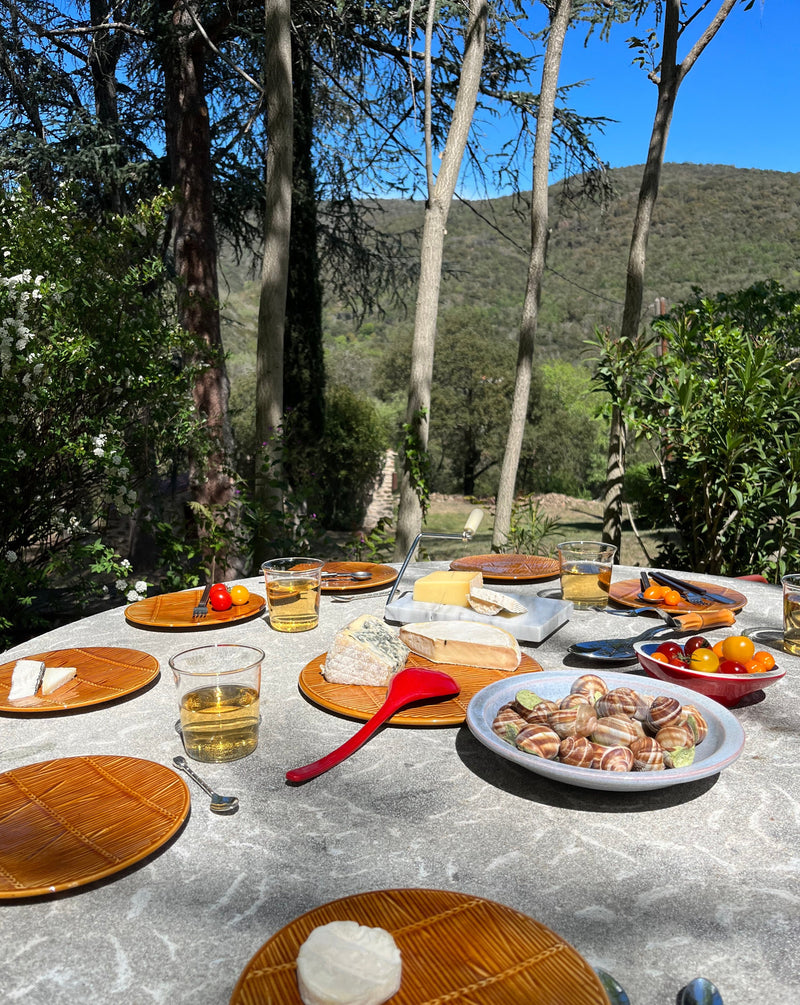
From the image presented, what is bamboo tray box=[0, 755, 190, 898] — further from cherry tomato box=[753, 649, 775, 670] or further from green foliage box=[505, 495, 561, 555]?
green foliage box=[505, 495, 561, 555]

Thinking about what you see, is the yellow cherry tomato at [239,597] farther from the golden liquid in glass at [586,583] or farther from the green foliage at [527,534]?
the green foliage at [527,534]

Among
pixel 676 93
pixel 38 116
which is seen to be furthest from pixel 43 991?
pixel 38 116

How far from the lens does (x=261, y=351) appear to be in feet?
13.6

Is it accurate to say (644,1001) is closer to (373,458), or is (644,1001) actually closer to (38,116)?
(38,116)

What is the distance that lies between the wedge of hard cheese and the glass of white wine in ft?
1.34

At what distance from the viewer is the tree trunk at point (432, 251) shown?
14.3ft

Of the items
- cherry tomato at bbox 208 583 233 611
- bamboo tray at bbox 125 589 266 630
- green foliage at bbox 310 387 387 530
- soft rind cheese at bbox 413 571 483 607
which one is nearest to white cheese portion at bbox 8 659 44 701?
bamboo tray at bbox 125 589 266 630

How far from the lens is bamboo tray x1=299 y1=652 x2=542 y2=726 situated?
3.89 ft

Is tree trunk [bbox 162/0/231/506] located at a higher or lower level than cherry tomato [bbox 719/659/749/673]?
higher

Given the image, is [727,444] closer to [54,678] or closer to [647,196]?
[647,196]

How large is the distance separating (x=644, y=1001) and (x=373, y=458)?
12.5 m

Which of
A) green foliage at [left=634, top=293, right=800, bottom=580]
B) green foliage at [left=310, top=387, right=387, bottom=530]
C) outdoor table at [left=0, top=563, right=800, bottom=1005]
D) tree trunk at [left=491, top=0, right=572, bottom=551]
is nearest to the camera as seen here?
outdoor table at [left=0, top=563, right=800, bottom=1005]

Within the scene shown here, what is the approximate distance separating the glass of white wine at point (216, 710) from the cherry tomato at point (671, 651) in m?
0.69

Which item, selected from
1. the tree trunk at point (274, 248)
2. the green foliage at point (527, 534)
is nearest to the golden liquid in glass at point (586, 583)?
the tree trunk at point (274, 248)
